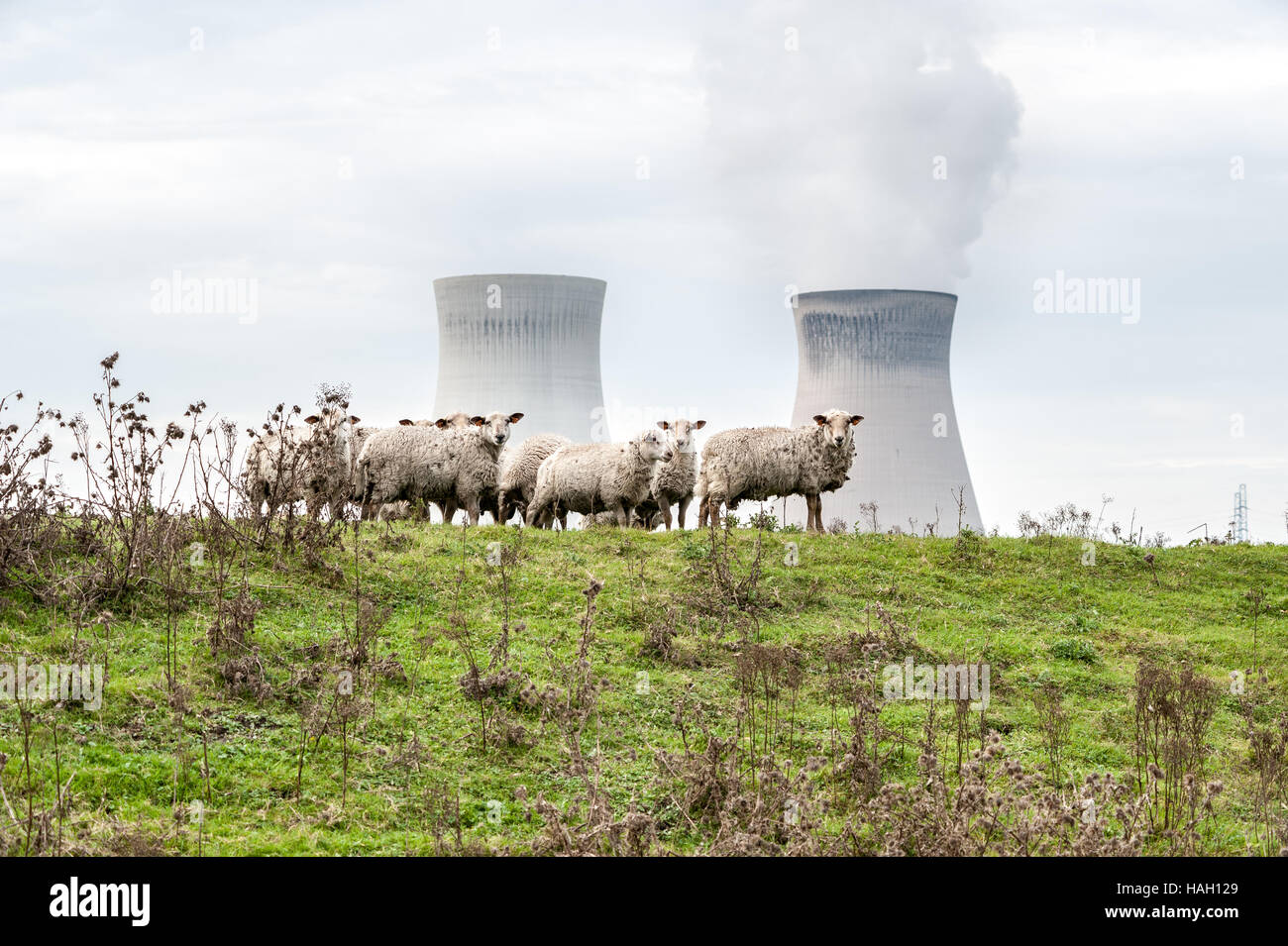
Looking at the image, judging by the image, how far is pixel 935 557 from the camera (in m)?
13.7

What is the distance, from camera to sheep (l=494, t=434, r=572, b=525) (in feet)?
65.3

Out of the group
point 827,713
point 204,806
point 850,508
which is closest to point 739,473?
point 827,713

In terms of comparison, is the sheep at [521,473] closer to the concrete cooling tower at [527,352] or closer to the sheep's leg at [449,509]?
the sheep's leg at [449,509]

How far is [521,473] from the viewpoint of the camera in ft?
65.4

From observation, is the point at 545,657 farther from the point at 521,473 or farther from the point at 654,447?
the point at 521,473

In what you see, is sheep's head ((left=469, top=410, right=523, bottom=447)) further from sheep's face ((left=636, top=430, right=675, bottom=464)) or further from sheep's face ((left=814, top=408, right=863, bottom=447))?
sheep's face ((left=814, top=408, right=863, bottom=447))

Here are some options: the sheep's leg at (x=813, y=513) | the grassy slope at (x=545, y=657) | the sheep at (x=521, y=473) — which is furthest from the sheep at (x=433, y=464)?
the sheep's leg at (x=813, y=513)

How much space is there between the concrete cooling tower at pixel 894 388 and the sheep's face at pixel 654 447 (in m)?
26.4

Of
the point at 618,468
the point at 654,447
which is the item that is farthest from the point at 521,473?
the point at 654,447

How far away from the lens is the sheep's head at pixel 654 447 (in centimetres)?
1720

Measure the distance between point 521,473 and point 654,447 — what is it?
11.1 ft

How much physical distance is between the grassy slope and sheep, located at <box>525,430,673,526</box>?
3420 millimetres

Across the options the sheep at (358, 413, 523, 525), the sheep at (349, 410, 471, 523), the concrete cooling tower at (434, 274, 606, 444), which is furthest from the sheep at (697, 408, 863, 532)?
the concrete cooling tower at (434, 274, 606, 444)
